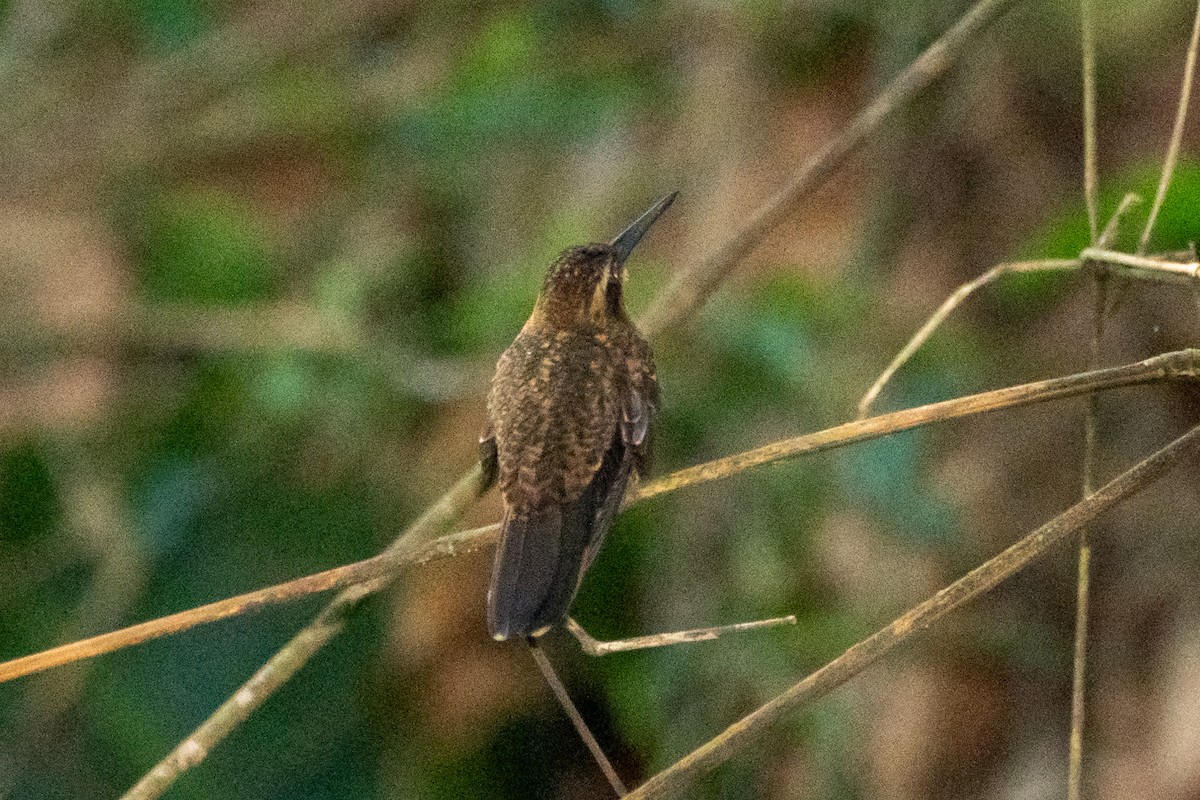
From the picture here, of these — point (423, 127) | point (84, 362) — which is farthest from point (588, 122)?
point (84, 362)

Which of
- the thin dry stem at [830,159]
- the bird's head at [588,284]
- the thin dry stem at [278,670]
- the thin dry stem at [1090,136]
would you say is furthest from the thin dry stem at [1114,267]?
the thin dry stem at [278,670]

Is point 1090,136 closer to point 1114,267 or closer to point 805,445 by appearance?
point 1114,267

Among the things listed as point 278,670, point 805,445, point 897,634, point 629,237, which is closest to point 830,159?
point 629,237

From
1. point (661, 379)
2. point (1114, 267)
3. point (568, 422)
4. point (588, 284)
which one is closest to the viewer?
point (1114, 267)

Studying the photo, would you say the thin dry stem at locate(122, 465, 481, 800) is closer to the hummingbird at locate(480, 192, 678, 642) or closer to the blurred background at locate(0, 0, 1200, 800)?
the hummingbird at locate(480, 192, 678, 642)

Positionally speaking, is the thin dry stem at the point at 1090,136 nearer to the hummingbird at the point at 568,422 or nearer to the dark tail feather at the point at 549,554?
the hummingbird at the point at 568,422

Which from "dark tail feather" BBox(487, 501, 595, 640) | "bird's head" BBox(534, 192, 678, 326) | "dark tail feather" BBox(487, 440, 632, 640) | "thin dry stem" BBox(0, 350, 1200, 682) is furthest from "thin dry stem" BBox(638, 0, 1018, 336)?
"thin dry stem" BBox(0, 350, 1200, 682)
